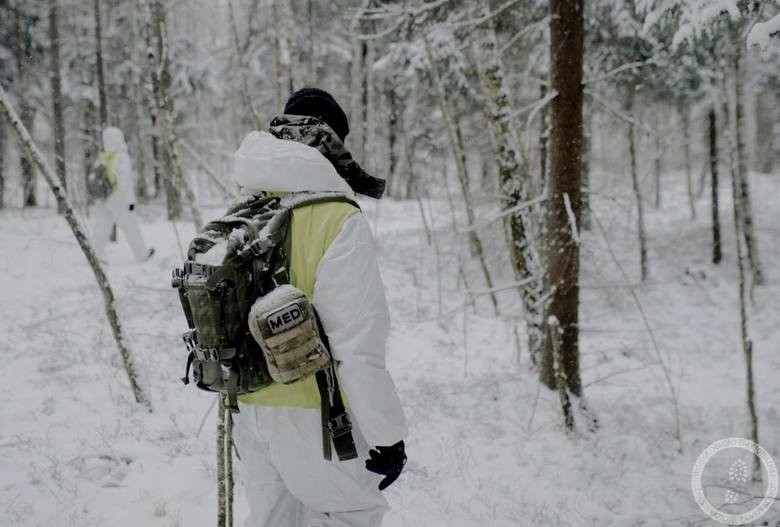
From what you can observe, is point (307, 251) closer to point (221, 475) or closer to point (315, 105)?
point (315, 105)

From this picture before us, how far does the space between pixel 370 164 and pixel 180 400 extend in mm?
17677

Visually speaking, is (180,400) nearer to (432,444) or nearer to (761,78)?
(432,444)

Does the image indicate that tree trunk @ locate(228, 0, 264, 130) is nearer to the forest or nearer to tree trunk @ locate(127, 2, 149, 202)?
the forest

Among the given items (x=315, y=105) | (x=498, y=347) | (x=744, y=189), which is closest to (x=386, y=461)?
(x=315, y=105)

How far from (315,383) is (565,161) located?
3549 mm

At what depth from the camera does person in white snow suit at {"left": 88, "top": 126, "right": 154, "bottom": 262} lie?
8.84 metres

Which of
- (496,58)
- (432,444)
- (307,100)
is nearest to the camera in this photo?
(307,100)

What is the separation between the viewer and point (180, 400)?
Result: 4664 millimetres

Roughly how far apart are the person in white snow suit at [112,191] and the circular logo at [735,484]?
9362 mm

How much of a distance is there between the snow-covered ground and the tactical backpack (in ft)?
6.07

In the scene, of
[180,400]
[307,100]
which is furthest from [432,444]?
[307,100]

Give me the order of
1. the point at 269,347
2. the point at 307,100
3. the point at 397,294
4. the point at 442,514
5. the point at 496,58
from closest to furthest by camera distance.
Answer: the point at 269,347
the point at 307,100
the point at 442,514
the point at 496,58
the point at 397,294

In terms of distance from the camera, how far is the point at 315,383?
74.6 inches

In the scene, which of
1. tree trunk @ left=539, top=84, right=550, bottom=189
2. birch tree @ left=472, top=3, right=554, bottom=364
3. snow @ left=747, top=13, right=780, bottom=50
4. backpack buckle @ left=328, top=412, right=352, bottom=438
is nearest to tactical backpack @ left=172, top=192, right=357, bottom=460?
backpack buckle @ left=328, top=412, right=352, bottom=438
